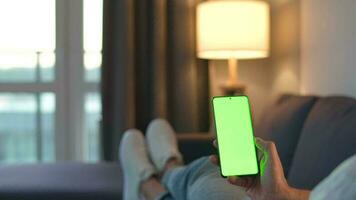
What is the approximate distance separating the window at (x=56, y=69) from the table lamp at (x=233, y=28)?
776mm

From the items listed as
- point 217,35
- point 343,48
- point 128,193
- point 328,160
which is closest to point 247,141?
point 328,160

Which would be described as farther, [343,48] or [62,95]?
[62,95]

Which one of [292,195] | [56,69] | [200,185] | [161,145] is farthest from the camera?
[56,69]

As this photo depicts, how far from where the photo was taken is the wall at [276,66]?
3102 millimetres

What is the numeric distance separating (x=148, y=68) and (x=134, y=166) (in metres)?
1.07

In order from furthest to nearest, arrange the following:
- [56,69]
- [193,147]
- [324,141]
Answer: [56,69], [193,147], [324,141]

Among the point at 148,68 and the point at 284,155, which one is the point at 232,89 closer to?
the point at 148,68

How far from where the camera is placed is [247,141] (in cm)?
111

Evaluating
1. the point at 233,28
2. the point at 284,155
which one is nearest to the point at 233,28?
the point at 233,28

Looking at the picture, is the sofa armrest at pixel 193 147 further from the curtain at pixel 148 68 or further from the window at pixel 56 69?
the window at pixel 56 69

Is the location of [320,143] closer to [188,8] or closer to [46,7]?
[188,8]

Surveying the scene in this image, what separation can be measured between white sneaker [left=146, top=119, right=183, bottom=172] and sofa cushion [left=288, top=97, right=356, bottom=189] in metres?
0.62

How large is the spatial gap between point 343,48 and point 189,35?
1.12 meters

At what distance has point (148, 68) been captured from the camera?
3.26 meters
